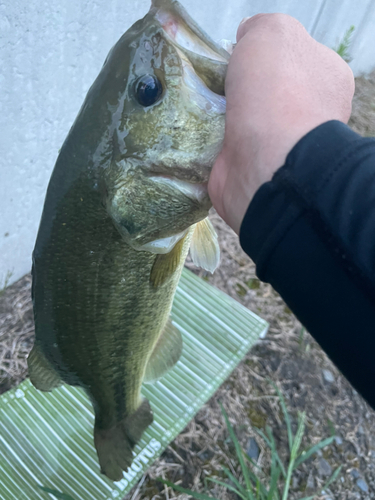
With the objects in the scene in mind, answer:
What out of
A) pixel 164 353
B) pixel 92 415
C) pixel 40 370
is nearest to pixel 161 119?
pixel 40 370

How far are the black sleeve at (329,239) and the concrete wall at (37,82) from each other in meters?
1.27

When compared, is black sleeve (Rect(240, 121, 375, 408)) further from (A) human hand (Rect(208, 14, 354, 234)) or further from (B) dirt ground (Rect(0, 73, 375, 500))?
(B) dirt ground (Rect(0, 73, 375, 500))

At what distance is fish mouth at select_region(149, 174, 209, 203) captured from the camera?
29.6 inches

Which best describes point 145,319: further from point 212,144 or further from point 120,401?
point 212,144

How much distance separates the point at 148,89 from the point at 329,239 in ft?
1.40

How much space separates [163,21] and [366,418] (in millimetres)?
1978

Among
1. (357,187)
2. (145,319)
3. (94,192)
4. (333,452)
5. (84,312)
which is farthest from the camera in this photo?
(333,452)

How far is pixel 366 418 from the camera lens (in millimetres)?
1915

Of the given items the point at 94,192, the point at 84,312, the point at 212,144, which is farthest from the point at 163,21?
the point at 84,312

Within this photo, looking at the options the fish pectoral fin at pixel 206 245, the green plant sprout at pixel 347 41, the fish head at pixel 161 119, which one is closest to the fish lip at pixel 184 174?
the fish head at pixel 161 119

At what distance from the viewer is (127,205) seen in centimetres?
77

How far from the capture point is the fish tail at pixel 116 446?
4.13 feet

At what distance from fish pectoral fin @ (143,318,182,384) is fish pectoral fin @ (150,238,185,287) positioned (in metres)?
0.42

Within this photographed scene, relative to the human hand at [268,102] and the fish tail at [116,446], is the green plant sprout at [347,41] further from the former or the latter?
the fish tail at [116,446]
